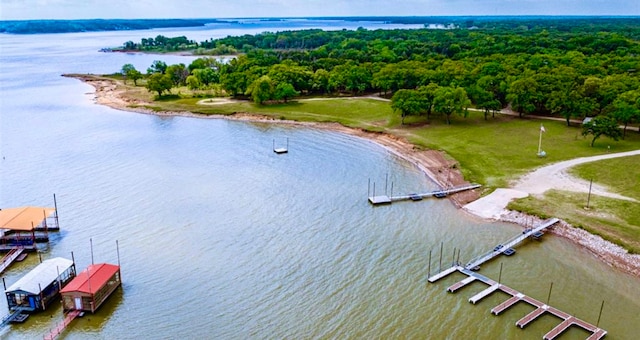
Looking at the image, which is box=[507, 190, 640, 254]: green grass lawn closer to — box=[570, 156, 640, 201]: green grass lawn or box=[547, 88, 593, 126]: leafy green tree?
box=[570, 156, 640, 201]: green grass lawn

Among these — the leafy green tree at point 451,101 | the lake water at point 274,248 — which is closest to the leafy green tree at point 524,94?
the leafy green tree at point 451,101

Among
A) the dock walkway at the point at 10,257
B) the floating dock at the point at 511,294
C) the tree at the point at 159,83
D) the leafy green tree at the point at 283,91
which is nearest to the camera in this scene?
the floating dock at the point at 511,294

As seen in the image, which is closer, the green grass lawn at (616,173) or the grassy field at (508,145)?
the grassy field at (508,145)

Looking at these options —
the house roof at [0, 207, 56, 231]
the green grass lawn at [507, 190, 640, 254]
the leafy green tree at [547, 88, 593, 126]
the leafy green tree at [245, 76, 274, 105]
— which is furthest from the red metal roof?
the leafy green tree at [547, 88, 593, 126]

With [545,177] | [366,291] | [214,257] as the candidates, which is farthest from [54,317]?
[545,177]

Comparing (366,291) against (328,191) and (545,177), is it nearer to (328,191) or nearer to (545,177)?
(328,191)

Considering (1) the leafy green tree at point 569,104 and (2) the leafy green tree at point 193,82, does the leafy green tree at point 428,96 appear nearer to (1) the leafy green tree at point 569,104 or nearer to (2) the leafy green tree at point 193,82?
(1) the leafy green tree at point 569,104
